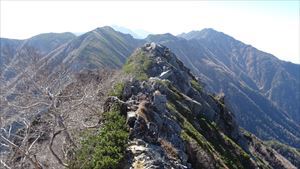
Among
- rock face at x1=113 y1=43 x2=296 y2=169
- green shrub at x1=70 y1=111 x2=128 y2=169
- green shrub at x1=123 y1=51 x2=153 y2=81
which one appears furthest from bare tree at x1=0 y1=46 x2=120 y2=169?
green shrub at x1=123 y1=51 x2=153 y2=81

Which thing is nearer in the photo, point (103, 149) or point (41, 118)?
point (103, 149)

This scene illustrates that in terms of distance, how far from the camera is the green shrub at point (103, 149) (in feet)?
94.5

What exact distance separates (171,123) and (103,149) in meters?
17.8

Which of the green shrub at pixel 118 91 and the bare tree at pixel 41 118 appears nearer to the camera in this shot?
the bare tree at pixel 41 118

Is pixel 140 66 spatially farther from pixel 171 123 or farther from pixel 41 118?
pixel 41 118

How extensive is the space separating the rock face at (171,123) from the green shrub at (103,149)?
870 mm

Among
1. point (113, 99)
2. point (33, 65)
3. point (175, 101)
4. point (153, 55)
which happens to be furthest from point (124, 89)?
point (153, 55)

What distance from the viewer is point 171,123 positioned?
46750 mm

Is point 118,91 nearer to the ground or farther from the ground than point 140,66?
farther from the ground

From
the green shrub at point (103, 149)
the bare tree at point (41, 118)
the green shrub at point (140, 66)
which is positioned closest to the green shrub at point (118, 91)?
the bare tree at point (41, 118)

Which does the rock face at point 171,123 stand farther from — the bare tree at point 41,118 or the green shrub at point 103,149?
the bare tree at point 41,118

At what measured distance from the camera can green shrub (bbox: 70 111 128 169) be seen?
28812mm

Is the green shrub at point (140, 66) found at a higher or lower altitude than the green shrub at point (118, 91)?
lower

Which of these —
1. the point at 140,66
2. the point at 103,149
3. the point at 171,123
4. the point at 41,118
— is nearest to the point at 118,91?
the point at 171,123
